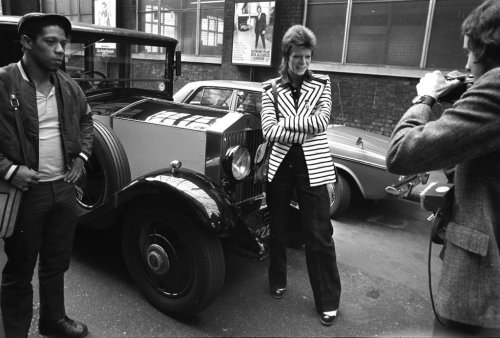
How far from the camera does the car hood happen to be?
14.5 feet

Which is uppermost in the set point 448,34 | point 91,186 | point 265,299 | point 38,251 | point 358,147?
point 448,34

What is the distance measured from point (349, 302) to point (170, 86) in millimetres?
2806

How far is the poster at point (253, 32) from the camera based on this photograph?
8.72m

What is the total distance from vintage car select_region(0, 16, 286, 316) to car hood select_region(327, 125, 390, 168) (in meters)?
1.73

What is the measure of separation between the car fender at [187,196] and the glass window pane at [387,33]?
6.48 meters

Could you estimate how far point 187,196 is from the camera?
2.32 metres

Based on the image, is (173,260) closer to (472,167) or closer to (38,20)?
(38,20)

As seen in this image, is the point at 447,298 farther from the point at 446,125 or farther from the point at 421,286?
the point at 421,286

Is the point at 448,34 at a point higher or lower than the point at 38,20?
higher

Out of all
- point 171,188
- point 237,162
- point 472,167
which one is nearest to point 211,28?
point 237,162

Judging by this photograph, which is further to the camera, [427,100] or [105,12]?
[105,12]

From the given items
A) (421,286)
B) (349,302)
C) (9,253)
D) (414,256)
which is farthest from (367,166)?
(9,253)

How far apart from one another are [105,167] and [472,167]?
236 cm

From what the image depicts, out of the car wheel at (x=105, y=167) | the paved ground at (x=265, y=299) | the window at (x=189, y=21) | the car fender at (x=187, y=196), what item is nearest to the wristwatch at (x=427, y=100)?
the car fender at (x=187, y=196)
